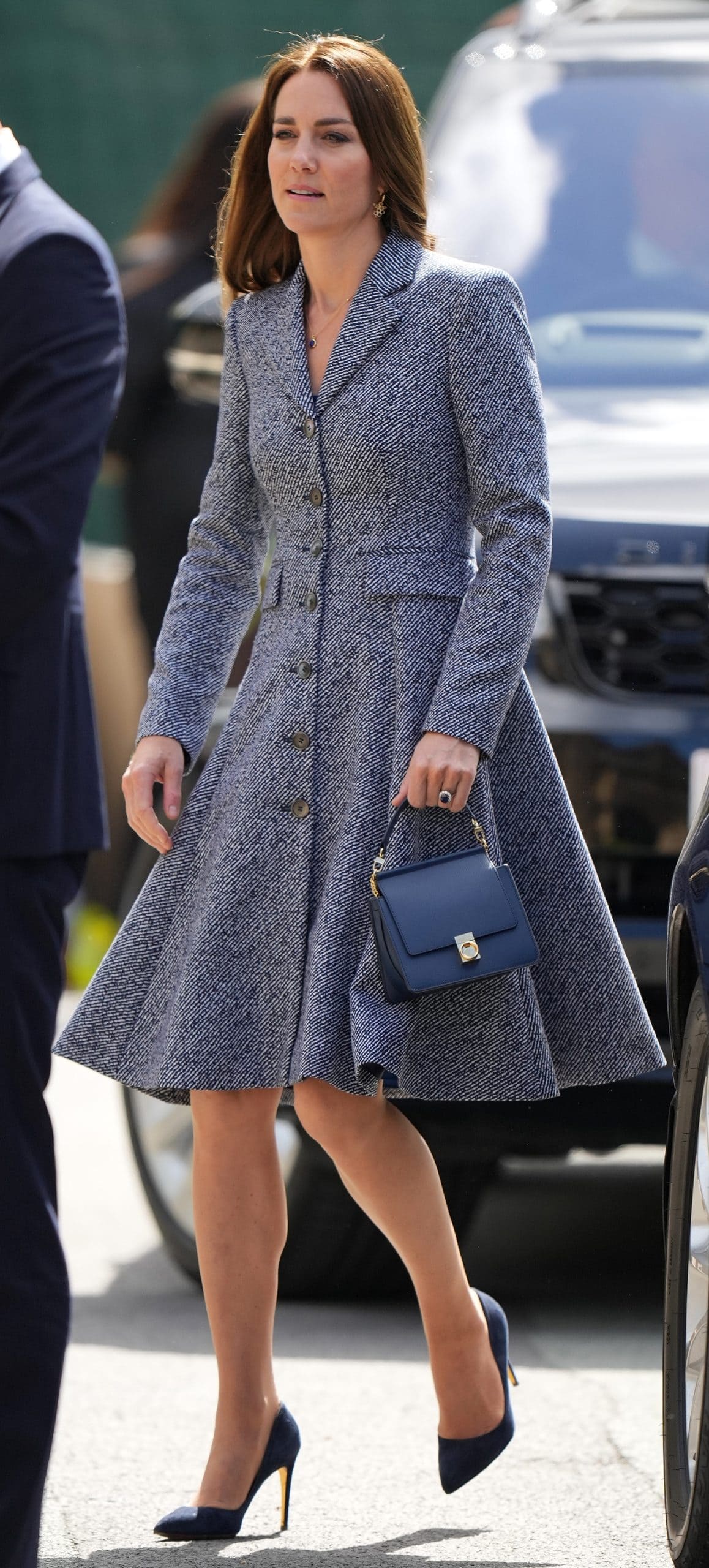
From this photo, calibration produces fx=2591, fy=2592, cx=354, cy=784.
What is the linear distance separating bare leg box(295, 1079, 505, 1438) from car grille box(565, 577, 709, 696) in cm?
112

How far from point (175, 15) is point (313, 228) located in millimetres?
6775

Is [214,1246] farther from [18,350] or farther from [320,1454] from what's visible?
[18,350]

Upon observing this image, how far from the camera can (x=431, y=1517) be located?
355cm

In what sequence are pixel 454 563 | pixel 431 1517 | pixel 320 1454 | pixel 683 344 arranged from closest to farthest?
1. pixel 454 563
2. pixel 431 1517
3. pixel 320 1454
4. pixel 683 344

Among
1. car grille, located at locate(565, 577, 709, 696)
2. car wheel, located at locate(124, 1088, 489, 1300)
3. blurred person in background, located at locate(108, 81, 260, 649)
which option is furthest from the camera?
blurred person in background, located at locate(108, 81, 260, 649)

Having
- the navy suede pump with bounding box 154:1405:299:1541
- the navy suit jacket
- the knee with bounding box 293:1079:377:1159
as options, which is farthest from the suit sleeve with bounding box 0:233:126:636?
the navy suede pump with bounding box 154:1405:299:1541

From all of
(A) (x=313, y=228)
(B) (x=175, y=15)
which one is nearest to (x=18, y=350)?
(A) (x=313, y=228)

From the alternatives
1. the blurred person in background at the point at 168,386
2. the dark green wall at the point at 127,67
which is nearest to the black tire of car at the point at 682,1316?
the blurred person in background at the point at 168,386

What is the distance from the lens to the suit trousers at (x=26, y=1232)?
2.84m

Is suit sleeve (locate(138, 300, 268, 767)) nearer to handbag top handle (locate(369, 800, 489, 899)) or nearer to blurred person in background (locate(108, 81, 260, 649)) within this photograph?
handbag top handle (locate(369, 800, 489, 899))

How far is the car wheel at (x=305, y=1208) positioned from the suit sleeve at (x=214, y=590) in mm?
1169

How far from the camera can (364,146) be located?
3336mm

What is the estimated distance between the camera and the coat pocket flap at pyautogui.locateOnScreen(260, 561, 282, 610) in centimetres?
345

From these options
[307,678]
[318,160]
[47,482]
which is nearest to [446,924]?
[307,678]
